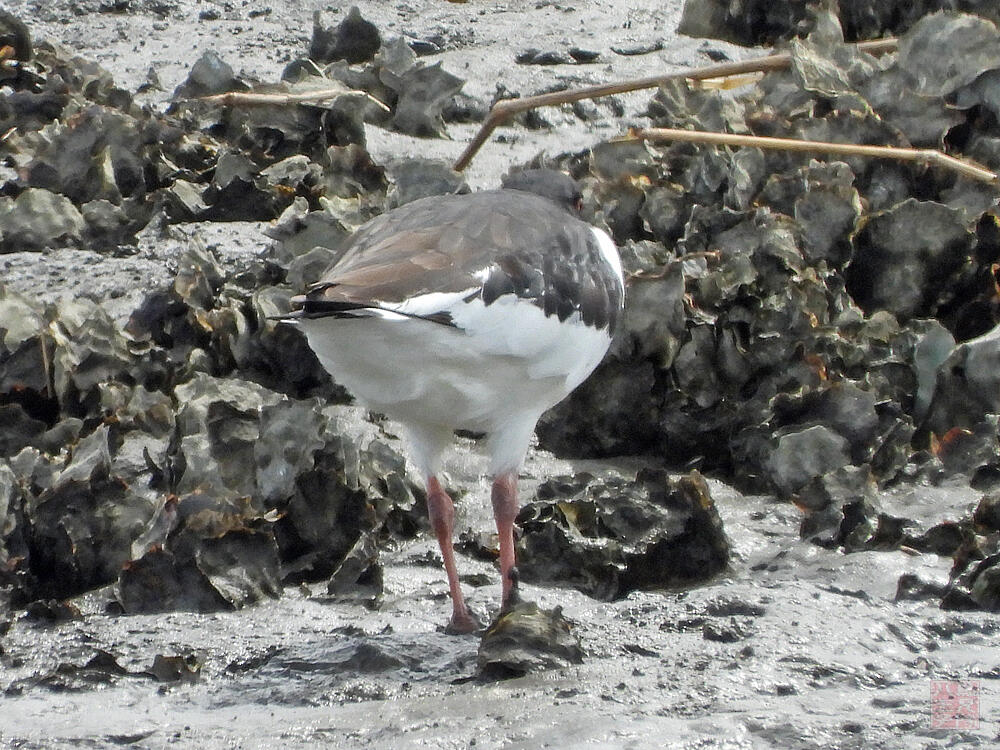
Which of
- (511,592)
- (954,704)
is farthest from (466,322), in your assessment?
(954,704)

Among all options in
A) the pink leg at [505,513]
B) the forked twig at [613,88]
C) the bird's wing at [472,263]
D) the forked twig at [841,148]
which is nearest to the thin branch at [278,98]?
the forked twig at [613,88]

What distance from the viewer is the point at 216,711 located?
136 inches

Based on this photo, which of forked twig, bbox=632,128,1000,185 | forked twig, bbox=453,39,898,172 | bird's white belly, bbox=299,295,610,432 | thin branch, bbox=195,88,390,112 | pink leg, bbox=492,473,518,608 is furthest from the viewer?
thin branch, bbox=195,88,390,112

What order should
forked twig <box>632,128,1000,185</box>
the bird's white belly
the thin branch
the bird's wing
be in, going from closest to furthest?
the bird's wing → the bird's white belly → forked twig <box>632,128,1000,185</box> → the thin branch

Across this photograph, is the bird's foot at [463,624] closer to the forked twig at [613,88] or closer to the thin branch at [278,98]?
the forked twig at [613,88]

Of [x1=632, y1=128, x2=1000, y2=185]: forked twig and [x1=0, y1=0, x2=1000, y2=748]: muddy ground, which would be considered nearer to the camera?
[x1=0, y1=0, x2=1000, y2=748]: muddy ground

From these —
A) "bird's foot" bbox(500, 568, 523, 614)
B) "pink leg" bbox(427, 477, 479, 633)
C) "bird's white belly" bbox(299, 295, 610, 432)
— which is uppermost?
"bird's white belly" bbox(299, 295, 610, 432)

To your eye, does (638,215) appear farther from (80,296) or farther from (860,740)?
(860,740)

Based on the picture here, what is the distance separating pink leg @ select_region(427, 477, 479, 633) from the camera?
13.3ft

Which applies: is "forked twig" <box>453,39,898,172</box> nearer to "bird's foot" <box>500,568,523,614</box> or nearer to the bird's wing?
the bird's wing

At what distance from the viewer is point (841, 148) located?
5797 mm

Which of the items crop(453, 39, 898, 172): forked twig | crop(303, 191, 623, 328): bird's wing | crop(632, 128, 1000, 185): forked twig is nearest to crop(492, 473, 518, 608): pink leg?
crop(303, 191, 623, 328): bird's wing

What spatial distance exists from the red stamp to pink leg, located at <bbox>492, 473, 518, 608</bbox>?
125 centimetres

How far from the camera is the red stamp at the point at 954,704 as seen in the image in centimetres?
312
